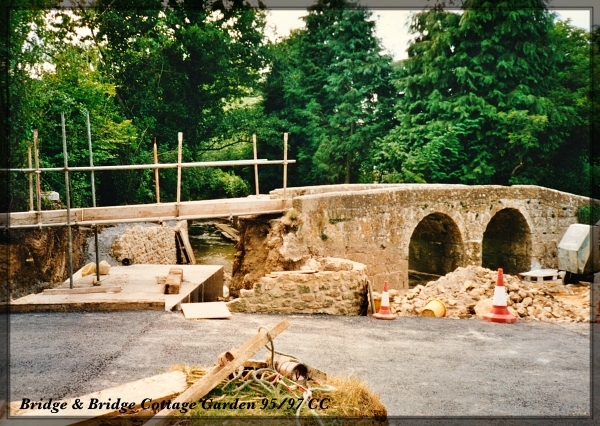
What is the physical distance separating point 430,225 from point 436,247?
28.4 inches

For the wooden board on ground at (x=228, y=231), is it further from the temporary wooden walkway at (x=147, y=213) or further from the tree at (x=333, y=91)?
the temporary wooden walkway at (x=147, y=213)

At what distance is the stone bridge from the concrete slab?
86.3 inches

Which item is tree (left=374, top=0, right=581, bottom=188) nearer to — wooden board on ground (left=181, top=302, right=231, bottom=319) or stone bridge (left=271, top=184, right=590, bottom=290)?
stone bridge (left=271, top=184, right=590, bottom=290)

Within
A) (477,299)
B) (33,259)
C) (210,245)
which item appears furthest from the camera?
(210,245)

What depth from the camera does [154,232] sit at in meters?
17.8

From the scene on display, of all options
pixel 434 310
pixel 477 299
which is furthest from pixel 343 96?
pixel 434 310

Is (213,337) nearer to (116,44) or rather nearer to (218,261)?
(218,261)

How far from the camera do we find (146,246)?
1714 cm

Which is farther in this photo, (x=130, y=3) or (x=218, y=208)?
(x=130, y=3)

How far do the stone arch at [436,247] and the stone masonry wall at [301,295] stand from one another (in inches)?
356

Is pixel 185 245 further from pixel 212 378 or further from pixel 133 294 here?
pixel 212 378

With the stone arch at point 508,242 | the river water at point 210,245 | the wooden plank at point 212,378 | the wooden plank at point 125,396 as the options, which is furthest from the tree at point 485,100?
the wooden plank at point 125,396

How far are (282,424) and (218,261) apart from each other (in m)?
18.6

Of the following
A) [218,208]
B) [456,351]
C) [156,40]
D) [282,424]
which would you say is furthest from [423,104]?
[282,424]
